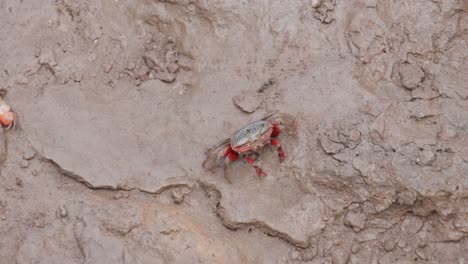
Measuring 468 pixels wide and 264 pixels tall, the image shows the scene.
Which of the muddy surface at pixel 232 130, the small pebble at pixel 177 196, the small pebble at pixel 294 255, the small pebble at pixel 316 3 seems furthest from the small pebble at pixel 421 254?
the small pebble at pixel 316 3

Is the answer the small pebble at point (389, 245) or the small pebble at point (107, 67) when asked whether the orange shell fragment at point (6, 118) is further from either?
the small pebble at point (389, 245)

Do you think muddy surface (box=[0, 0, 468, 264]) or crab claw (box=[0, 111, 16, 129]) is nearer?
muddy surface (box=[0, 0, 468, 264])

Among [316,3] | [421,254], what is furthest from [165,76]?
[421,254]

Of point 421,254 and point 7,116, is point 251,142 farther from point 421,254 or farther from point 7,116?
point 7,116

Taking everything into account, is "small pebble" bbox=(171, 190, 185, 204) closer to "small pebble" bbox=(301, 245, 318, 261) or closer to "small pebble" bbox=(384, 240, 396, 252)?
"small pebble" bbox=(301, 245, 318, 261)

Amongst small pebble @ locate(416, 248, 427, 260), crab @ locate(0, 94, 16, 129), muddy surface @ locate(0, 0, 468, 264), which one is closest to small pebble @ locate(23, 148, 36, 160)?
muddy surface @ locate(0, 0, 468, 264)

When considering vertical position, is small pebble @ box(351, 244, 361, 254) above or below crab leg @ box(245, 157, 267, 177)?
below

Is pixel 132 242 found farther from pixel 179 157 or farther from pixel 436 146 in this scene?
pixel 436 146
